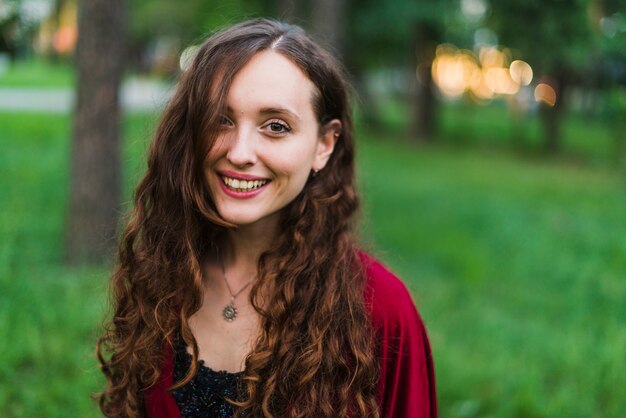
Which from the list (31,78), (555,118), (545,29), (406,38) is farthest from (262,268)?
(555,118)

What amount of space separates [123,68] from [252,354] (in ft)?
14.9

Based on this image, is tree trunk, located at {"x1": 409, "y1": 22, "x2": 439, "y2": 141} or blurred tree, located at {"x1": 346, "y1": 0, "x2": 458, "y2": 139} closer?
blurred tree, located at {"x1": 346, "y1": 0, "x2": 458, "y2": 139}

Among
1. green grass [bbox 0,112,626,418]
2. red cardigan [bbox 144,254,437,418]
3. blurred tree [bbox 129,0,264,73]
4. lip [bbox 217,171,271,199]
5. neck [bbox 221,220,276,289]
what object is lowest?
green grass [bbox 0,112,626,418]

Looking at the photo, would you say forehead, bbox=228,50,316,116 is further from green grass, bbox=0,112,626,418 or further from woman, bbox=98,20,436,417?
green grass, bbox=0,112,626,418

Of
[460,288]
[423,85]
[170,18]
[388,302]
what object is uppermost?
[170,18]

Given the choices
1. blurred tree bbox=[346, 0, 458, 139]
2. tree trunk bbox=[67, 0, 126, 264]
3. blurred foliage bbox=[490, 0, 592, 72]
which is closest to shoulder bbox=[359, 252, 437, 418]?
tree trunk bbox=[67, 0, 126, 264]

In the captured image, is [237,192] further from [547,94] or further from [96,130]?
[547,94]

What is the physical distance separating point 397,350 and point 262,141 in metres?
0.65

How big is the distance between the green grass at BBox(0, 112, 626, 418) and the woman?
1.86 feet

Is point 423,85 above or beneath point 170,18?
beneath

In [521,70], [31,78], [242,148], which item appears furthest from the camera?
[31,78]

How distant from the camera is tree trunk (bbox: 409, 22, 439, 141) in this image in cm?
1970

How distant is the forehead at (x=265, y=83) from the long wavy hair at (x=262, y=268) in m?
0.02

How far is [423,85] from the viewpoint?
20.8 metres
